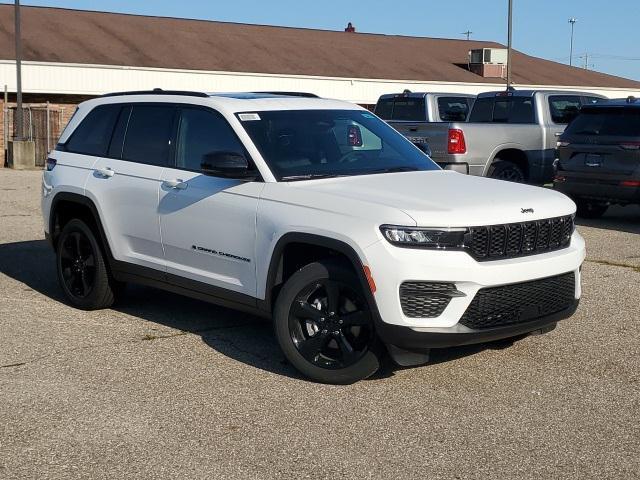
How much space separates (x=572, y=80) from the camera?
5012cm

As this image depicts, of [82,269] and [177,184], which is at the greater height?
[177,184]

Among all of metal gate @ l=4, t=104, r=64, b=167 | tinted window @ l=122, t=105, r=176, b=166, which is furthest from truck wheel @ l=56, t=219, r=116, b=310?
metal gate @ l=4, t=104, r=64, b=167

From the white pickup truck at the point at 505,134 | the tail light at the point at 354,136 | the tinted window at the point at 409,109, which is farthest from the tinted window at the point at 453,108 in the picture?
the tail light at the point at 354,136

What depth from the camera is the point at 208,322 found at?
7.90 meters

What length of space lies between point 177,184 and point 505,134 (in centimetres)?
1040

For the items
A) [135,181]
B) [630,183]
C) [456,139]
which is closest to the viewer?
[135,181]

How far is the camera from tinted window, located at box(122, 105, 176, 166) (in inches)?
299

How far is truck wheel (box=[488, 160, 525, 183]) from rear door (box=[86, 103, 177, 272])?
966 centimetres

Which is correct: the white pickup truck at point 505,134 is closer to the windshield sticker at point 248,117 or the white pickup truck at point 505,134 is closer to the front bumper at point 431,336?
the windshield sticker at point 248,117

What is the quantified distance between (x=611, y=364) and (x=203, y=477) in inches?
126

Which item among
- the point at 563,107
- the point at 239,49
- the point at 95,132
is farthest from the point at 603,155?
the point at 239,49

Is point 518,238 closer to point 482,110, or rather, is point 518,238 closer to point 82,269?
point 82,269

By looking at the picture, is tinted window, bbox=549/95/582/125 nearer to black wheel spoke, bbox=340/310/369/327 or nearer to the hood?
the hood

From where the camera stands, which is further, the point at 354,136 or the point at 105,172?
the point at 105,172
